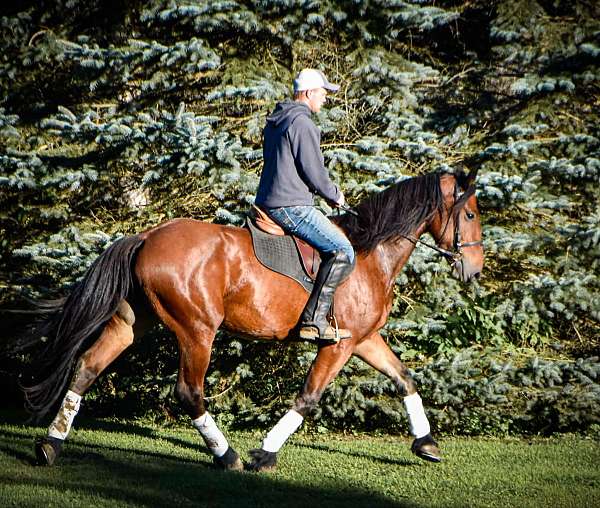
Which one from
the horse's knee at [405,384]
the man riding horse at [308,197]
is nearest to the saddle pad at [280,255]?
the man riding horse at [308,197]

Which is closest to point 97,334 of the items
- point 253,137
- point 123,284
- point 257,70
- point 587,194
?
point 123,284

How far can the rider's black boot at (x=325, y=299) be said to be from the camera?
6.37 meters

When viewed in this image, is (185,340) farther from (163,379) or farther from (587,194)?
(587,194)

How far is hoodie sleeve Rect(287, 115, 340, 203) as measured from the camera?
20.4ft

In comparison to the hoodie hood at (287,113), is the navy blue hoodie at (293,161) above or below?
below

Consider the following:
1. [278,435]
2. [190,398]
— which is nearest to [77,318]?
[190,398]

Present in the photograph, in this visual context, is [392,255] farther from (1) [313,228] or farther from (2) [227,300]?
(2) [227,300]

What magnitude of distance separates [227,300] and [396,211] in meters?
1.72

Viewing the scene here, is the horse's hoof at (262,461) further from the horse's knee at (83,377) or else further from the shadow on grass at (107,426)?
the horse's knee at (83,377)

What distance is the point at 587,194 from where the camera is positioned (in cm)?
869

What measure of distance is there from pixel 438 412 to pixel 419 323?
1.08 metres

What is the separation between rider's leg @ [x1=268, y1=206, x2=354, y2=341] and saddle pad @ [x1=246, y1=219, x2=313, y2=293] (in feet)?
0.39

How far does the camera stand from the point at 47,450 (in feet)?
20.3

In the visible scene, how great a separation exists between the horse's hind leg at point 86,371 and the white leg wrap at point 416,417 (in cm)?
262
